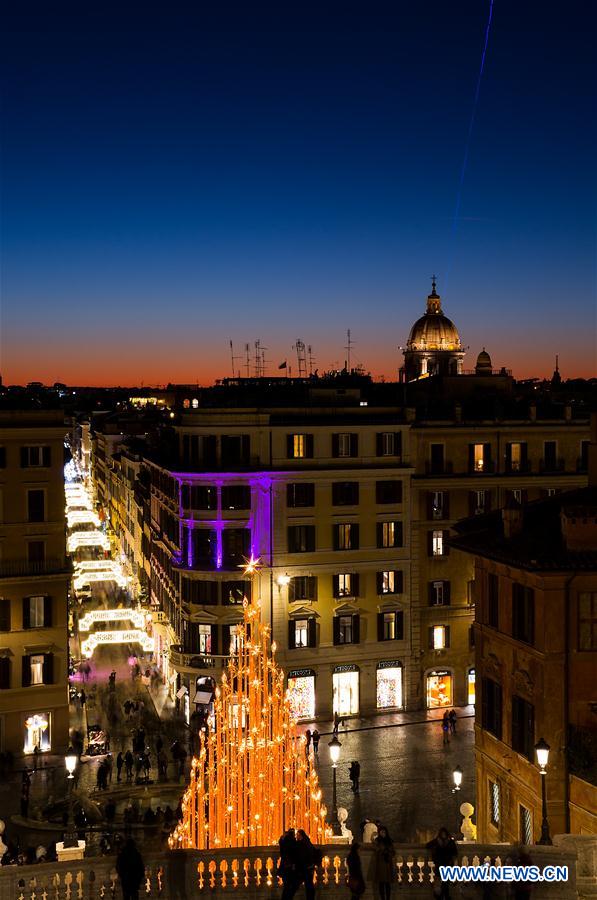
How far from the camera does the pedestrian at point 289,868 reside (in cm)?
1839

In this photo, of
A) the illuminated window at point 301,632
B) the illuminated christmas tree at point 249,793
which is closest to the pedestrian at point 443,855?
the illuminated christmas tree at point 249,793

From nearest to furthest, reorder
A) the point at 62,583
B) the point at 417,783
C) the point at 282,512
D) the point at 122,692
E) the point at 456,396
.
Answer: the point at 417,783 → the point at 62,583 → the point at 282,512 → the point at 122,692 → the point at 456,396

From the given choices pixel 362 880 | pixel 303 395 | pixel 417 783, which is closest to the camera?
pixel 362 880

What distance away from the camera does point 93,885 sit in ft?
63.2

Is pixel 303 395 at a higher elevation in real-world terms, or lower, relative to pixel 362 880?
higher

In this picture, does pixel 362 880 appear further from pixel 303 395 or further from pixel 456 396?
pixel 456 396

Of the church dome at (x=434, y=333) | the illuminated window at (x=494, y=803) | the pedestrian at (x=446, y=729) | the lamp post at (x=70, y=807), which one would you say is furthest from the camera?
the church dome at (x=434, y=333)

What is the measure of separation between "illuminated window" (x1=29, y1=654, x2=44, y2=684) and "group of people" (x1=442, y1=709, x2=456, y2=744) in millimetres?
19775

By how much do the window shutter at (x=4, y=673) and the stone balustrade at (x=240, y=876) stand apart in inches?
1146

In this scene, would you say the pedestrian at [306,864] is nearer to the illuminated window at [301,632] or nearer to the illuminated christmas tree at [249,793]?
the illuminated christmas tree at [249,793]

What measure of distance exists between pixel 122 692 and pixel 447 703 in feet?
63.1

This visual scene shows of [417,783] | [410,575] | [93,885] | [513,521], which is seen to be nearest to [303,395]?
[410,575]

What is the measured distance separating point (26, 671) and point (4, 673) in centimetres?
104

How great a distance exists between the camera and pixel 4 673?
4694 centimetres
